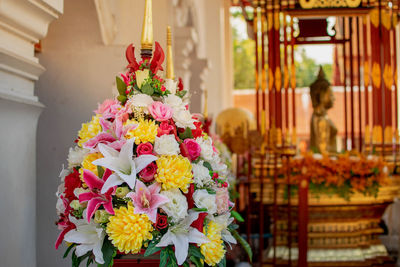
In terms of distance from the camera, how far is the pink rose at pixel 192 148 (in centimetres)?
185

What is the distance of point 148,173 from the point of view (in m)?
1.72

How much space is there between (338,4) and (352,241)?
240 centimetres

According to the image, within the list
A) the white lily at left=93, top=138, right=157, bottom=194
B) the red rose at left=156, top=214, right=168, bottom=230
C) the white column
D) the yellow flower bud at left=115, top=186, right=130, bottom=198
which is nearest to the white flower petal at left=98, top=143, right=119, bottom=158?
the white lily at left=93, top=138, right=157, bottom=194

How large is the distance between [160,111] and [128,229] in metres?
0.39

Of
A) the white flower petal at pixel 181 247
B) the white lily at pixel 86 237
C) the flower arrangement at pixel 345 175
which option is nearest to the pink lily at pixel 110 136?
the white lily at pixel 86 237

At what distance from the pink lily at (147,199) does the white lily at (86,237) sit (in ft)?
0.43

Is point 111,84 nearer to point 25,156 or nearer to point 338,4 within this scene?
point 25,156

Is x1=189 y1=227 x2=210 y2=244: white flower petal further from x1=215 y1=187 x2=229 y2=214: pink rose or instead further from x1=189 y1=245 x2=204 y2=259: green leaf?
x1=215 y1=187 x2=229 y2=214: pink rose

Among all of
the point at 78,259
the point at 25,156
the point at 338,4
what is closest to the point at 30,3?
the point at 25,156

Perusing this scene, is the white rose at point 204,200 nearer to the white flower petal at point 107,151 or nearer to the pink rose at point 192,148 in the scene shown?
the pink rose at point 192,148

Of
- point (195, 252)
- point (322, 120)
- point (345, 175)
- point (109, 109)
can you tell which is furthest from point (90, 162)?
point (322, 120)

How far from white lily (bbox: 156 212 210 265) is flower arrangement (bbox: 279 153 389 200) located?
3.89 meters

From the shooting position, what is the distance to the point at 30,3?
6.72ft

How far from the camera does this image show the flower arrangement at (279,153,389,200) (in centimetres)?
555
